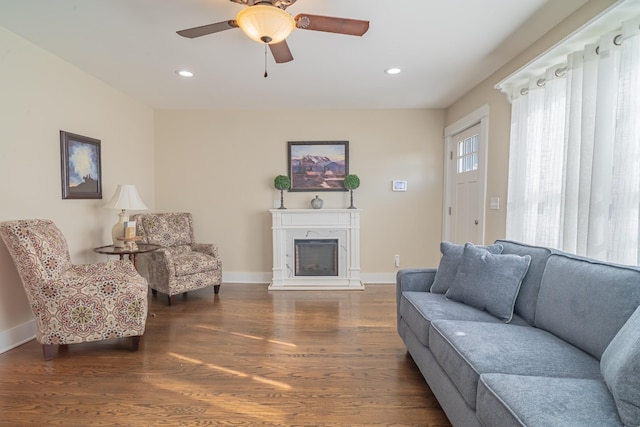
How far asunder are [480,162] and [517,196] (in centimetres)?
78

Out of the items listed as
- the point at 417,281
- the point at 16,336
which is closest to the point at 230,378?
the point at 417,281

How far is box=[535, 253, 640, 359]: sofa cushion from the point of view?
1282 mm

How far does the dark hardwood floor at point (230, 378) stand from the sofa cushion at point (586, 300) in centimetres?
81

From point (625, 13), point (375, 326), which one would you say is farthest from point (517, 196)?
point (375, 326)

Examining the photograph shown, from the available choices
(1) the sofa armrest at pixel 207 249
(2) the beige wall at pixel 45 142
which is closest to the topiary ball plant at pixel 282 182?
(1) the sofa armrest at pixel 207 249

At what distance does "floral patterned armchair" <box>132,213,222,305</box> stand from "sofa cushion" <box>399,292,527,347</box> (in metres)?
2.51

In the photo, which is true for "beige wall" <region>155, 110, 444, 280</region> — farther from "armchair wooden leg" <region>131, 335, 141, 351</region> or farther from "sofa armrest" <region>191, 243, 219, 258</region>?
"armchair wooden leg" <region>131, 335, 141, 351</region>

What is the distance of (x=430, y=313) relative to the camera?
72.4 inches

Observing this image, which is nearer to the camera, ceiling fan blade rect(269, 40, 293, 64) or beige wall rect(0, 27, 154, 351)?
ceiling fan blade rect(269, 40, 293, 64)

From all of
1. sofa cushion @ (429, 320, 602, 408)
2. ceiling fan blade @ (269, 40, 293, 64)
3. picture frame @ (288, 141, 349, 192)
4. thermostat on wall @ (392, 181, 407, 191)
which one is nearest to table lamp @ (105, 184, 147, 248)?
picture frame @ (288, 141, 349, 192)

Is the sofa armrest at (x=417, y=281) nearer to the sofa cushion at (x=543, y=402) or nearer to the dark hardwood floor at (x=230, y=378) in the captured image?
the dark hardwood floor at (x=230, y=378)

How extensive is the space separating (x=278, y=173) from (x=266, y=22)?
2.73 m

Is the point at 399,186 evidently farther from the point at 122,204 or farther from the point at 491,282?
the point at 122,204

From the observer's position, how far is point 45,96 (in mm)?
2678
